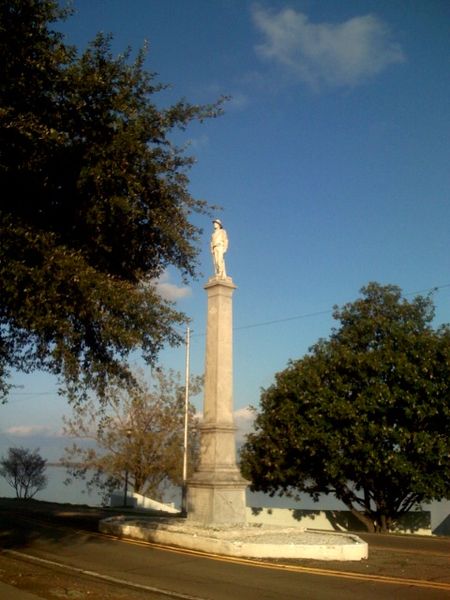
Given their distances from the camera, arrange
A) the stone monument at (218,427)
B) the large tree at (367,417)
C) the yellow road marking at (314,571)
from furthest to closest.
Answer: the large tree at (367,417), the stone monument at (218,427), the yellow road marking at (314,571)

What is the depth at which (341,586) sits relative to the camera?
10523mm

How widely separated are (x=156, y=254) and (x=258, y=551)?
7.38 metres

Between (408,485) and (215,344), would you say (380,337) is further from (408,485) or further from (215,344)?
(215,344)

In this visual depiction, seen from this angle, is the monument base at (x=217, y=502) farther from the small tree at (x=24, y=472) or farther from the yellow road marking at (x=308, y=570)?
the small tree at (x=24, y=472)

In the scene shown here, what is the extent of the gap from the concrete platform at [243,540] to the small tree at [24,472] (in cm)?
3517

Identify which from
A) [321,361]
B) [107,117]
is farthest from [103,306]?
[321,361]

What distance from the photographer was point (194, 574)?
11.6 m

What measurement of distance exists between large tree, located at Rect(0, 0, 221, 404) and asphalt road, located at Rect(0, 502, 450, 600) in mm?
3902

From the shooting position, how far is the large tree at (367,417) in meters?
24.5

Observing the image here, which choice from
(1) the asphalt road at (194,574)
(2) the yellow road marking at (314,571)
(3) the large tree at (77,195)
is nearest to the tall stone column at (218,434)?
(2) the yellow road marking at (314,571)

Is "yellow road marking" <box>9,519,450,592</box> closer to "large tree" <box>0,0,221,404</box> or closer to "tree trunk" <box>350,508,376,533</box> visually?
"large tree" <box>0,0,221,404</box>

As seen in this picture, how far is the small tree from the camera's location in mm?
51125

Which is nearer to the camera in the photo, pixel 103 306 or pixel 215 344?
pixel 103 306

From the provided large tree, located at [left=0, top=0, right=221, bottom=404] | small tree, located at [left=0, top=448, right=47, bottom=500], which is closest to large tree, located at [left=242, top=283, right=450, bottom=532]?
large tree, located at [left=0, top=0, right=221, bottom=404]
